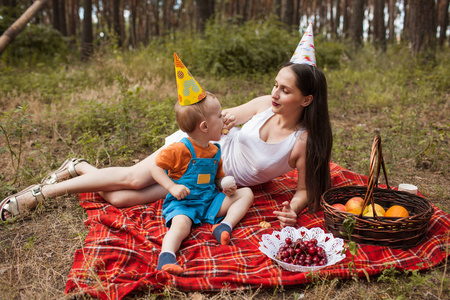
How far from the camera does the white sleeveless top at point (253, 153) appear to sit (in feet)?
10.5

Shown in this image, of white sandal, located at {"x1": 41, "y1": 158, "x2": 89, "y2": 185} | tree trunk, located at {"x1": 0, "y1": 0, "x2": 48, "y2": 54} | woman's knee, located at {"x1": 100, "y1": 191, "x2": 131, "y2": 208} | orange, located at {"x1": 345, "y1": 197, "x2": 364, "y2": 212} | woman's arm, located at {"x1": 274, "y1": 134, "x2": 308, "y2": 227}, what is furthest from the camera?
tree trunk, located at {"x1": 0, "y1": 0, "x2": 48, "y2": 54}

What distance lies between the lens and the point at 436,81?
7148 millimetres

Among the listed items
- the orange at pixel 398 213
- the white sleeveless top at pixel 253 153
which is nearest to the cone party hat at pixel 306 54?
the white sleeveless top at pixel 253 153

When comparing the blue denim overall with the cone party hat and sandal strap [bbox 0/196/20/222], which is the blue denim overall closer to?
the cone party hat

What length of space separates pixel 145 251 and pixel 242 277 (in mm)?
751

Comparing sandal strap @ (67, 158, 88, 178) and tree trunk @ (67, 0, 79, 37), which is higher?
tree trunk @ (67, 0, 79, 37)

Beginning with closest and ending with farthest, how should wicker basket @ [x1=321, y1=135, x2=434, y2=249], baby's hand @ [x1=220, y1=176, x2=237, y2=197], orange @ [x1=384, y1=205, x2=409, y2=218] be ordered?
wicker basket @ [x1=321, y1=135, x2=434, y2=249]
orange @ [x1=384, y1=205, x2=409, y2=218]
baby's hand @ [x1=220, y1=176, x2=237, y2=197]

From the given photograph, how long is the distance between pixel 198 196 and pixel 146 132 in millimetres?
2229

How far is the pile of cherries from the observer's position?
2.41 metres

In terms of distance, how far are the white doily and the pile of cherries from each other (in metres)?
0.04

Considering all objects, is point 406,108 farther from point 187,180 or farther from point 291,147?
point 187,180

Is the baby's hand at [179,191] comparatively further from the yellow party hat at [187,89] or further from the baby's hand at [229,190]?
the yellow party hat at [187,89]

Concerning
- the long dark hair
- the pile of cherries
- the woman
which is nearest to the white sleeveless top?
the woman

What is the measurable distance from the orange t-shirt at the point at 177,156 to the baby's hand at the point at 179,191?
180 mm
